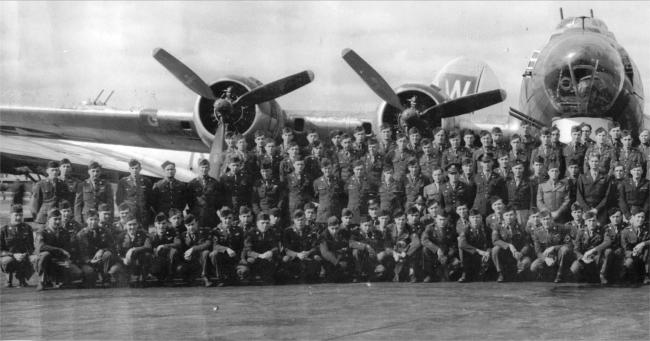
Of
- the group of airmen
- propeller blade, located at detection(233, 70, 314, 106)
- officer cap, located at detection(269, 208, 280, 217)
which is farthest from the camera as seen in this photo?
propeller blade, located at detection(233, 70, 314, 106)

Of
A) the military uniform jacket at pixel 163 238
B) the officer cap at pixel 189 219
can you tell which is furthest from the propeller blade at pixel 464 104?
the military uniform jacket at pixel 163 238

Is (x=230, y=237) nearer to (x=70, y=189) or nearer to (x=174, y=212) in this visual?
(x=174, y=212)

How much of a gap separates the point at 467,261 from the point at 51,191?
18.0ft

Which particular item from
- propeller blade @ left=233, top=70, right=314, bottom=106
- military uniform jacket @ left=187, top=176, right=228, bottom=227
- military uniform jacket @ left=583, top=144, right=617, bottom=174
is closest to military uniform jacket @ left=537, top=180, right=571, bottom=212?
military uniform jacket @ left=583, top=144, right=617, bottom=174

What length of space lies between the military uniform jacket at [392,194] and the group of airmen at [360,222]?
0.02m

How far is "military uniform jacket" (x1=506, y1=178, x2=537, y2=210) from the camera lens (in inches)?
369

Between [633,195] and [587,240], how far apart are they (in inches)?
39.5

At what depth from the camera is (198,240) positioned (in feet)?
28.7

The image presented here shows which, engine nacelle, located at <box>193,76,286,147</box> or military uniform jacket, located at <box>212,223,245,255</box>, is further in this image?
engine nacelle, located at <box>193,76,286,147</box>

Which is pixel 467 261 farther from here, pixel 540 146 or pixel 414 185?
pixel 540 146

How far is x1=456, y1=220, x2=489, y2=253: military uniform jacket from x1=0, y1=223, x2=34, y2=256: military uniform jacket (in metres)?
5.30

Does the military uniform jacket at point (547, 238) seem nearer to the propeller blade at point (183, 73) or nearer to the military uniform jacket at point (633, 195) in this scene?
the military uniform jacket at point (633, 195)

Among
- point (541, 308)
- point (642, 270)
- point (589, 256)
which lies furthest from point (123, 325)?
point (642, 270)

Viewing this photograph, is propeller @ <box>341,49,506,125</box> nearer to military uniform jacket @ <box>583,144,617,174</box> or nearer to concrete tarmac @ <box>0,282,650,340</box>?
military uniform jacket @ <box>583,144,617,174</box>
